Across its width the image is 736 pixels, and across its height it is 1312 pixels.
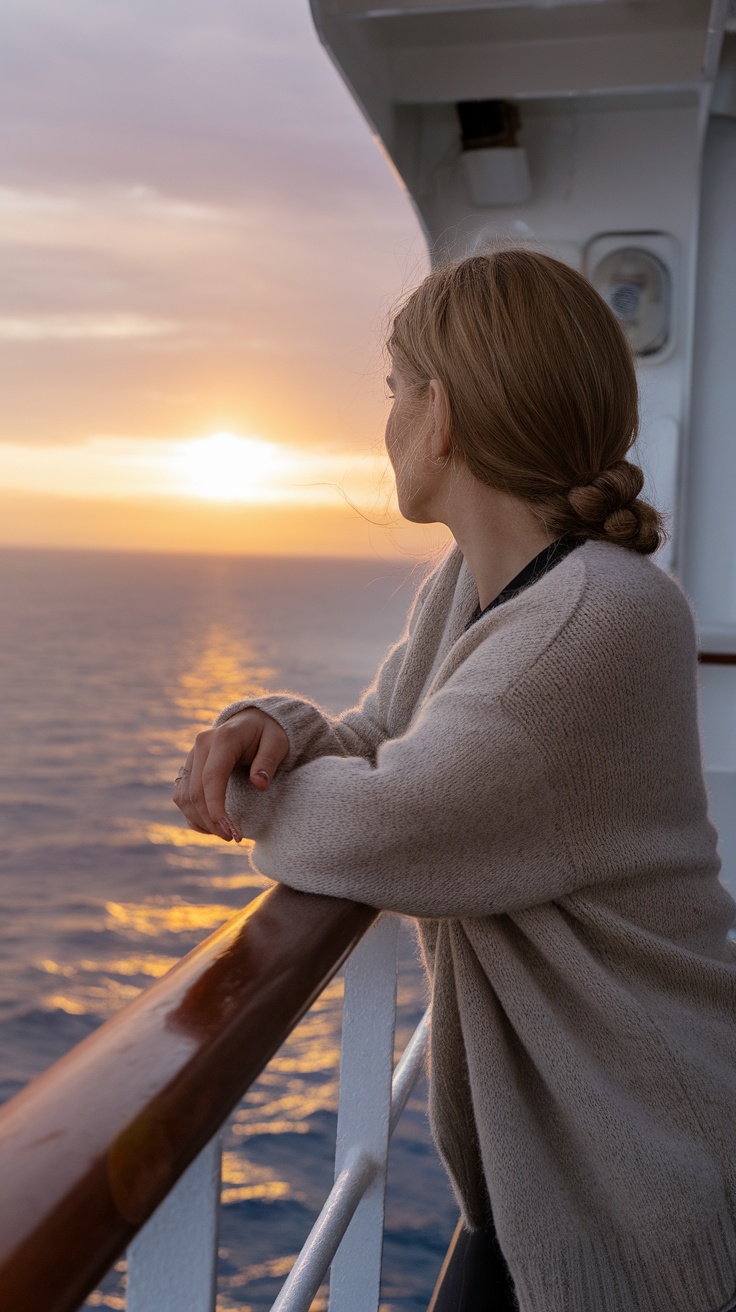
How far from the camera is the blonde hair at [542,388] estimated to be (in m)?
0.92

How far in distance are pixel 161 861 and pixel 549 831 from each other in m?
27.4

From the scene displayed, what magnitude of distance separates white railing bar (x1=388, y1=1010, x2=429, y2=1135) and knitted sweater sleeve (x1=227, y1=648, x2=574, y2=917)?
0.96ft

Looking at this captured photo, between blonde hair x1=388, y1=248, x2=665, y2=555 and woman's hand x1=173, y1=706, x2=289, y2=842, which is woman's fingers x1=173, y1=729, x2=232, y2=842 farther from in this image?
blonde hair x1=388, y1=248, x2=665, y2=555

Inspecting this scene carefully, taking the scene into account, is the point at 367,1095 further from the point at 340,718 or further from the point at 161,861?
the point at 161,861

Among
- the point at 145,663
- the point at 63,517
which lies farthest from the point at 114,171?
the point at 63,517

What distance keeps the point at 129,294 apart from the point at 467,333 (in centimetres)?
5237

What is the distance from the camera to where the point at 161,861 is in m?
27.2

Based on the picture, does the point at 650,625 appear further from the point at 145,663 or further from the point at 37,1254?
the point at 145,663

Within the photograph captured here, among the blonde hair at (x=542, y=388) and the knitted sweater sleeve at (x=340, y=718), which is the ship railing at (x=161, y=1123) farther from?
the blonde hair at (x=542, y=388)

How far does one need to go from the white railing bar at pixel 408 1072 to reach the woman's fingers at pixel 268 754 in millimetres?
299

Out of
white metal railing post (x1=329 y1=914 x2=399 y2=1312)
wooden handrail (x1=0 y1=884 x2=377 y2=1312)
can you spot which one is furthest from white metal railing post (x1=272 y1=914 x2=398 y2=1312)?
wooden handrail (x1=0 y1=884 x2=377 y2=1312)

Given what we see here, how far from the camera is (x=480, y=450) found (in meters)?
0.96

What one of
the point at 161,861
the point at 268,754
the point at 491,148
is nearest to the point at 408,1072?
the point at 268,754

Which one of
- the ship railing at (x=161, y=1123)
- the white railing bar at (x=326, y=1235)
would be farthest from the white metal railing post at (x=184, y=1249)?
Result: the white railing bar at (x=326, y=1235)
